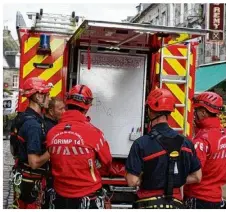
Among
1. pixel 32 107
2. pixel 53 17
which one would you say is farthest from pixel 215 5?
pixel 32 107

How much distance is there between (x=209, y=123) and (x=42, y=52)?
2.66 m

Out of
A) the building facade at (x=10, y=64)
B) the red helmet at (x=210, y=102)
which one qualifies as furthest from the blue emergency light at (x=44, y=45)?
the building facade at (x=10, y=64)

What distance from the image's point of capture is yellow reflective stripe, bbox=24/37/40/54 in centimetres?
661

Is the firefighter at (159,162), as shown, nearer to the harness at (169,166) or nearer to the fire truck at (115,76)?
the harness at (169,166)

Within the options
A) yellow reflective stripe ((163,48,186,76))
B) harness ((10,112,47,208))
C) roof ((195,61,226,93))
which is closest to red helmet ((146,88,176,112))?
harness ((10,112,47,208))

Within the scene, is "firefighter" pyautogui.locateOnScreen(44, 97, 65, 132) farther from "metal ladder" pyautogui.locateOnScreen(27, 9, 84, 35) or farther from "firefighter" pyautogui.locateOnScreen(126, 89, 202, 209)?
"firefighter" pyautogui.locateOnScreen(126, 89, 202, 209)

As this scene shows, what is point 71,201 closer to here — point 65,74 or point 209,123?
point 209,123

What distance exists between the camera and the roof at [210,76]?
1919 centimetres

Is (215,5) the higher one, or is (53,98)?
(215,5)

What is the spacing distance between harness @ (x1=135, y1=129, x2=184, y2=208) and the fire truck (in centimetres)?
224

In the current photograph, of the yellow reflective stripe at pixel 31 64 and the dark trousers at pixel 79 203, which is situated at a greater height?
the yellow reflective stripe at pixel 31 64

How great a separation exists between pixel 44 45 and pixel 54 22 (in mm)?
750

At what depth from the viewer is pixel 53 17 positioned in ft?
23.9

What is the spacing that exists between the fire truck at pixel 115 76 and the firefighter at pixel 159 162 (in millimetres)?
2206
